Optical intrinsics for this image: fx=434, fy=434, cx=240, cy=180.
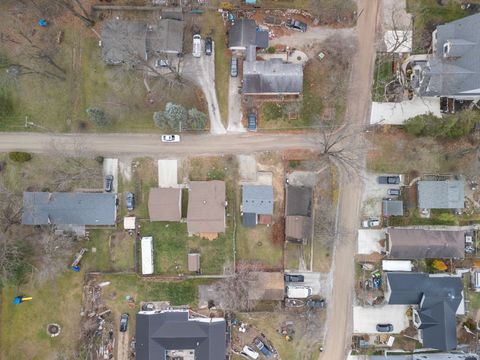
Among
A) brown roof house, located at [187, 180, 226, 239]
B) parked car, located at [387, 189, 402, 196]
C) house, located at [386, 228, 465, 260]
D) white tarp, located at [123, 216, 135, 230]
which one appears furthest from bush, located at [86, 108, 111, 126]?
house, located at [386, 228, 465, 260]

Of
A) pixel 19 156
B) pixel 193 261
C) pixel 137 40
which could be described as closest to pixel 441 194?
pixel 193 261

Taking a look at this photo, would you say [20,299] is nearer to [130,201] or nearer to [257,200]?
[130,201]

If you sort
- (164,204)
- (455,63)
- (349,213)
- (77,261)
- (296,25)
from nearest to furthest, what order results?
(455,63) < (164,204) < (77,261) < (296,25) < (349,213)

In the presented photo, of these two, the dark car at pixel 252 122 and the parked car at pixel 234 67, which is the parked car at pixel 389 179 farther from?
the parked car at pixel 234 67

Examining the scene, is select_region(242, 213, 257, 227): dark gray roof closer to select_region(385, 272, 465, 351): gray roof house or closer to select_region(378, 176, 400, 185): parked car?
select_region(378, 176, 400, 185): parked car

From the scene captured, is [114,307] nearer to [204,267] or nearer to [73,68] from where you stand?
[204,267]
